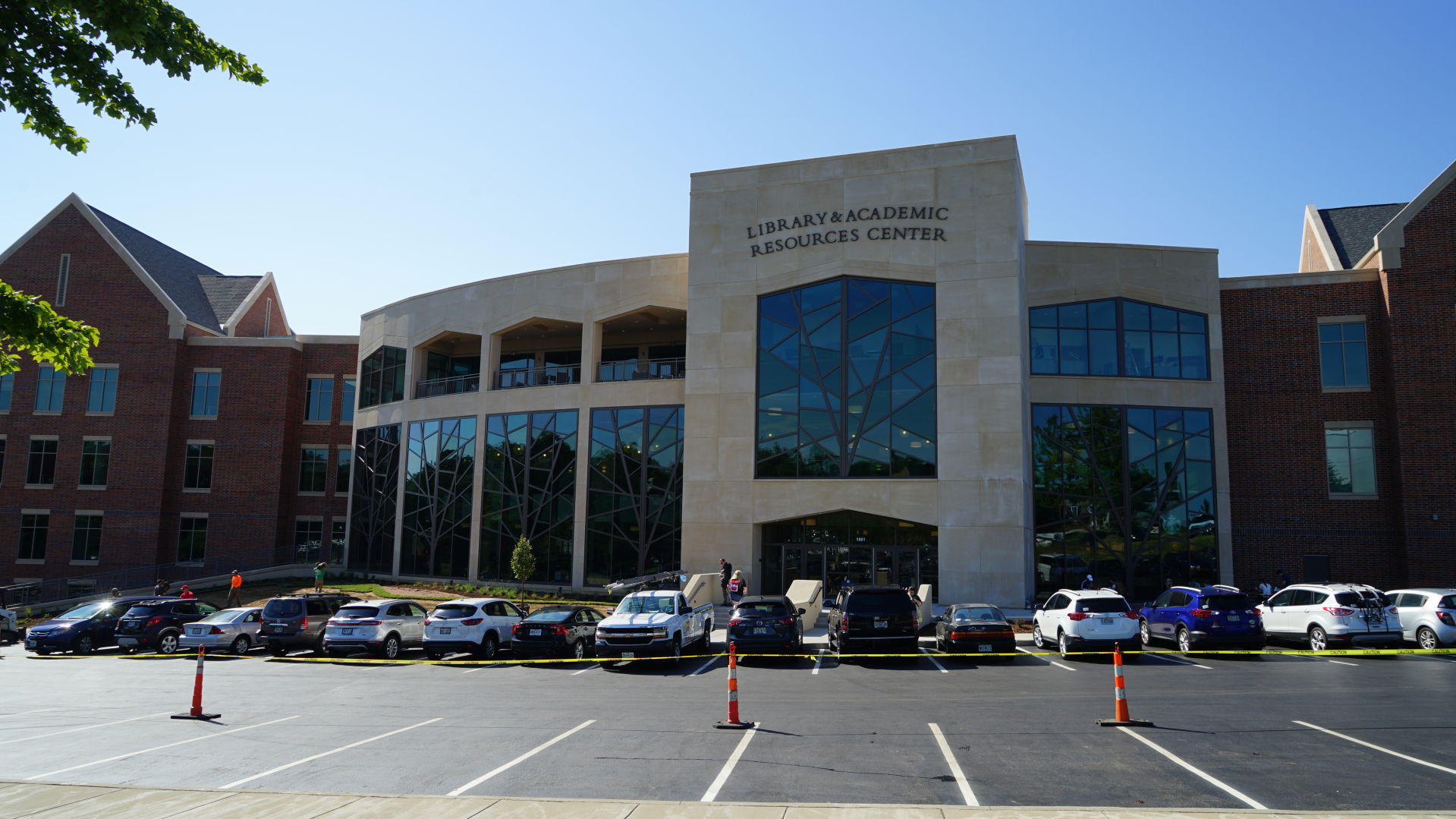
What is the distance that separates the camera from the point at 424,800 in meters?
8.61

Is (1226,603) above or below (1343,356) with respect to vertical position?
below

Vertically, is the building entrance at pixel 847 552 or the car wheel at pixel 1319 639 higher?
the building entrance at pixel 847 552

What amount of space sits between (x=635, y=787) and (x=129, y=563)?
1787 inches

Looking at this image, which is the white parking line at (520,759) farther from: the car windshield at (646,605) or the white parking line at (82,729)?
the car windshield at (646,605)

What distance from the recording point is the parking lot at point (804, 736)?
9195 millimetres

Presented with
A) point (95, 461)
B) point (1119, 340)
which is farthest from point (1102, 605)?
point (95, 461)

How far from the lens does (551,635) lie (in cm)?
2114

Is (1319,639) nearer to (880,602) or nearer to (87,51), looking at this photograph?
(880,602)

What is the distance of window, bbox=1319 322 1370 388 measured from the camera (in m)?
34.8

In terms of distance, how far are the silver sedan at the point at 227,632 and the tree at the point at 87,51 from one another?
61.6ft

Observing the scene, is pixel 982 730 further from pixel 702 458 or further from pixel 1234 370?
pixel 1234 370

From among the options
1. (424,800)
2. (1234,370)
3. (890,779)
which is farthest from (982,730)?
(1234,370)

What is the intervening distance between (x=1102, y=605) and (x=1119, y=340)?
17705 millimetres

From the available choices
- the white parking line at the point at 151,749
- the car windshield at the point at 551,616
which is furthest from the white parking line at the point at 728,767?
the car windshield at the point at 551,616
